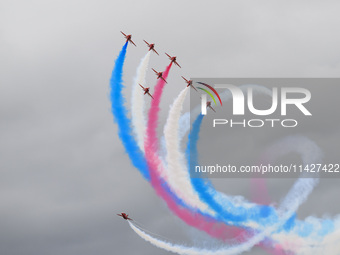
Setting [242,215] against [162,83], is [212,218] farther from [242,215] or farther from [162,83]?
[162,83]

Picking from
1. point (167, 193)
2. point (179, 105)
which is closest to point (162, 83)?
point (179, 105)

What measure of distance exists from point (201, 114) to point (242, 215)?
16.4 meters

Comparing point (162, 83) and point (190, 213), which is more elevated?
point (162, 83)

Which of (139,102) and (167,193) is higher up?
(139,102)

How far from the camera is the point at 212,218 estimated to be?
179 metres

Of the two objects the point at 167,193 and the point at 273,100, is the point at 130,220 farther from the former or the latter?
the point at 273,100

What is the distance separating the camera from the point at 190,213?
178 meters

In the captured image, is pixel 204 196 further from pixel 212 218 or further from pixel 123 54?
pixel 123 54

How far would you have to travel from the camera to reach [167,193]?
585 feet

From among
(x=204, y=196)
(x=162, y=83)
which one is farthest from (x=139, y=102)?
(x=204, y=196)

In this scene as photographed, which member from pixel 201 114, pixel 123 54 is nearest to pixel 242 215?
pixel 201 114

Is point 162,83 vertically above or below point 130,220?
above

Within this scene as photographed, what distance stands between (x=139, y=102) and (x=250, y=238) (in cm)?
2640

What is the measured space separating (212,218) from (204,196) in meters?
3.61
